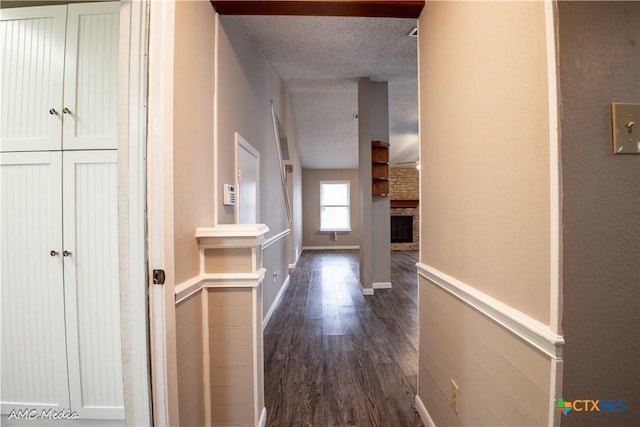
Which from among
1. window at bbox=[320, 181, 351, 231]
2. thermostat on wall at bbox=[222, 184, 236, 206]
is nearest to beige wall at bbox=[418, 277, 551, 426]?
thermostat on wall at bbox=[222, 184, 236, 206]

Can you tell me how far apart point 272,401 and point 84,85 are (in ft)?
6.94

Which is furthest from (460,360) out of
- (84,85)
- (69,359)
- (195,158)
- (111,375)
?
(84,85)

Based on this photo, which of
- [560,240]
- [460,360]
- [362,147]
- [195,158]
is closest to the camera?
[560,240]

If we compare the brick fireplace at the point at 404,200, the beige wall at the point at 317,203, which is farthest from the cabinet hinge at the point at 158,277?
the brick fireplace at the point at 404,200

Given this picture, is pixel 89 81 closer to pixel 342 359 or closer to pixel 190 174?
pixel 190 174

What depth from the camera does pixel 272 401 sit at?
1.61 m

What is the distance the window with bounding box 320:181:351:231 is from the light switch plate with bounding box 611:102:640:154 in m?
7.66

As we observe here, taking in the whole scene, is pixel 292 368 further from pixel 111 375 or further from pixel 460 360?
pixel 460 360

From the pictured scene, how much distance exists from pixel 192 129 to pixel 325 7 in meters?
1.09

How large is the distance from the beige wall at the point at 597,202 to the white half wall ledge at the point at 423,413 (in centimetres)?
91

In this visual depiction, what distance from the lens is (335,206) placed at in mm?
8367

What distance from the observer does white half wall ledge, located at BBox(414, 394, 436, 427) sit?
136 centimetres

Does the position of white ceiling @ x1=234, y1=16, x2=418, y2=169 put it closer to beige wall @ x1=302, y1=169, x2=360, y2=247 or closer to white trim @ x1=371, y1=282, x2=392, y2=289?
beige wall @ x1=302, y1=169, x2=360, y2=247

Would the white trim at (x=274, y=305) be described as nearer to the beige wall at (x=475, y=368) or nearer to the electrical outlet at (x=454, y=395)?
the beige wall at (x=475, y=368)
